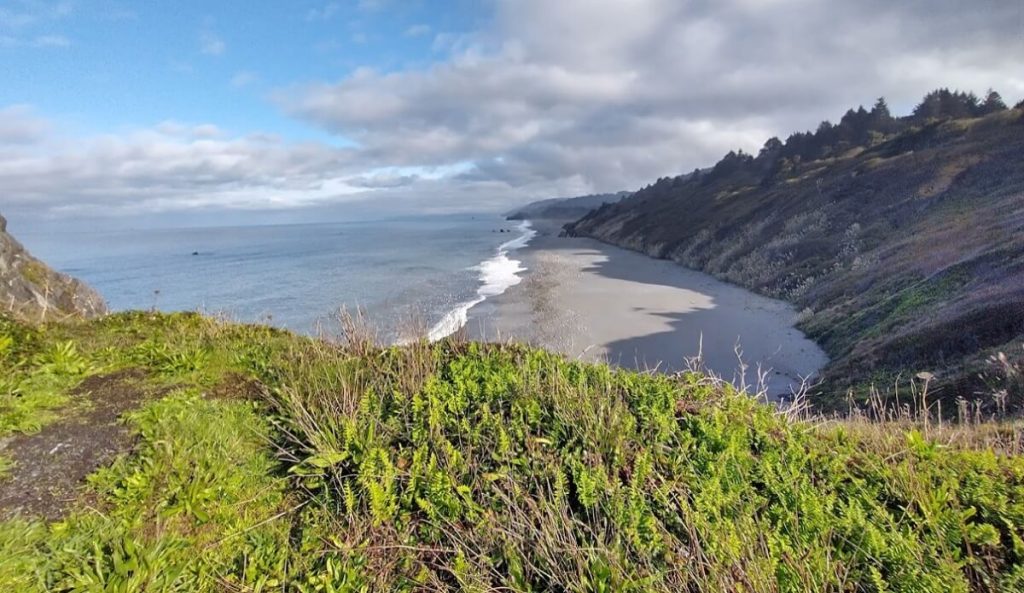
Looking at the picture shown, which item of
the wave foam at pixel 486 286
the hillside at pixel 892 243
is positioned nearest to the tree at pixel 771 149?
Answer: the hillside at pixel 892 243

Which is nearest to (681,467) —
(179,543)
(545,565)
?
(545,565)

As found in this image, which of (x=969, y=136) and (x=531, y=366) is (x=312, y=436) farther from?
(x=969, y=136)

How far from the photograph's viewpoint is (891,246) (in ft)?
90.0

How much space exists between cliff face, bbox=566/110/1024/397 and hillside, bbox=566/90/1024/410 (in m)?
0.08

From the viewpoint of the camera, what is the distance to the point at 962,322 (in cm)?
1287

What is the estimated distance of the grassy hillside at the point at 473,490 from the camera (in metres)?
2.83

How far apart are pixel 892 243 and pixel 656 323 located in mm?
17119

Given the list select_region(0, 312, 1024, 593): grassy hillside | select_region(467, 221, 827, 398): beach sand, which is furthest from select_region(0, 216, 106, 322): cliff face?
select_region(467, 221, 827, 398): beach sand

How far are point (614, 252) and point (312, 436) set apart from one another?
6242 centimetres

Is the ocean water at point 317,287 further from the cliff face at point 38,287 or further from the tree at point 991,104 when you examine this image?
the tree at point 991,104

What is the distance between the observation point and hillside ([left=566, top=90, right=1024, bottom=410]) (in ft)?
41.5

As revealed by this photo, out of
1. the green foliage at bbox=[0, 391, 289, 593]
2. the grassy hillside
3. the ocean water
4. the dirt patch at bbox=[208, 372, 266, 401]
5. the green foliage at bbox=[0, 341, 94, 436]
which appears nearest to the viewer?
the green foliage at bbox=[0, 391, 289, 593]

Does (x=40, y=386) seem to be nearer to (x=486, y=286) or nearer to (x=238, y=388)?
(x=238, y=388)

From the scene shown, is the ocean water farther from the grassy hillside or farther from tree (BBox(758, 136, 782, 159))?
tree (BBox(758, 136, 782, 159))
